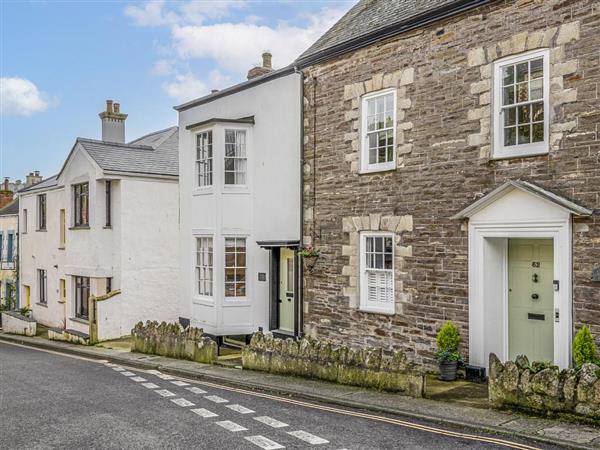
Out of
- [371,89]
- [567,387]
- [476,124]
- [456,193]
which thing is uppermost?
[371,89]

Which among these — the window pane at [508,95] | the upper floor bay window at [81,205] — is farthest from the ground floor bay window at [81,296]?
the window pane at [508,95]

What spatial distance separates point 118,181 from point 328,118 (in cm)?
1117

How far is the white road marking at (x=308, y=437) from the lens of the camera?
7.87 m

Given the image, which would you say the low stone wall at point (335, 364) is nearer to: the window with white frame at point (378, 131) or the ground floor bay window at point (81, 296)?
the window with white frame at point (378, 131)

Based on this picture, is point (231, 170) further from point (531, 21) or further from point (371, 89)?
point (531, 21)

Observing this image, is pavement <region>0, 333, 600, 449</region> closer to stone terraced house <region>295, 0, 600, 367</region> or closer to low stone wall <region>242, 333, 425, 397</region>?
low stone wall <region>242, 333, 425, 397</region>

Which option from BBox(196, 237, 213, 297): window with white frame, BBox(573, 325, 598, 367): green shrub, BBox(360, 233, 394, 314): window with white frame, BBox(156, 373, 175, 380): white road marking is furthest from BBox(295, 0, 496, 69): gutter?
BBox(156, 373, 175, 380): white road marking

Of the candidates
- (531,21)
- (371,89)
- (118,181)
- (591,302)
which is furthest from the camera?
(118,181)

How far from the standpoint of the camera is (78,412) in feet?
32.6

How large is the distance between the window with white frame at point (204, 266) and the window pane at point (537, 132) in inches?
387

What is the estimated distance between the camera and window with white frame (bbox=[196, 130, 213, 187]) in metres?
17.5

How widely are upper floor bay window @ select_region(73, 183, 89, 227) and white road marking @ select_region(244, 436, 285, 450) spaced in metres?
18.1

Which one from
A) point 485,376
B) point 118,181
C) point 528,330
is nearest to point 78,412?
point 485,376

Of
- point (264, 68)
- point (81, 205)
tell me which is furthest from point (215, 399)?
point (81, 205)
